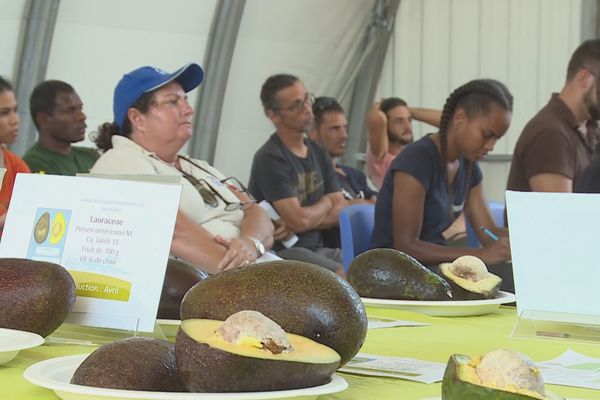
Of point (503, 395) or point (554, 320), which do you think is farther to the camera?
point (554, 320)

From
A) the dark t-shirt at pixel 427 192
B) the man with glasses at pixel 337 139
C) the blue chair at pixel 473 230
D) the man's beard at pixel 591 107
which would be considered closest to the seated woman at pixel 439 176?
the dark t-shirt at pixel 427 192

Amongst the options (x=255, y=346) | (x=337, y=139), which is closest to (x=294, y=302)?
(x=255, y=346)

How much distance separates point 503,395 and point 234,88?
287 inches

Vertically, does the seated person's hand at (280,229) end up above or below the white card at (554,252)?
above

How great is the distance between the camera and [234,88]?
789cm

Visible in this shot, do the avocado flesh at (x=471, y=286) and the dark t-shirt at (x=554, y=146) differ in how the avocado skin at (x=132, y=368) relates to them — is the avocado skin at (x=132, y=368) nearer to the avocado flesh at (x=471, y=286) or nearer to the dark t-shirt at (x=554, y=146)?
the avocado flesh at (x=471, y=286)

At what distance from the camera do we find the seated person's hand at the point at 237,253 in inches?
113

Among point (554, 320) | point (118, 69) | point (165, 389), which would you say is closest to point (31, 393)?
point (165, 389)

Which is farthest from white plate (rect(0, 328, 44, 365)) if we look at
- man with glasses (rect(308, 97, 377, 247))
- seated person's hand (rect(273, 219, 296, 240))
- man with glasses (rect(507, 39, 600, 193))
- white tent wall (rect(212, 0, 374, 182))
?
white tent wall (rect(212, 0, 374, 182))

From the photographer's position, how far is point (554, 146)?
3457 millimetres

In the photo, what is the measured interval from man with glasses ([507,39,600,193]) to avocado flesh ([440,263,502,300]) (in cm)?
188

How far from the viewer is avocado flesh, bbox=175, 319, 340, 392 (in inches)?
31.4

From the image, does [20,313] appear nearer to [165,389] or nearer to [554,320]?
[165,389]

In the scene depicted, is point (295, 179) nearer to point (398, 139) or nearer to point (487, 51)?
point (398, 139)
